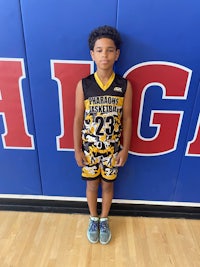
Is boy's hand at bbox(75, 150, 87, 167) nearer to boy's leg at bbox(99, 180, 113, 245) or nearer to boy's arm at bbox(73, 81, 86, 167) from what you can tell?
boy's arm at bbox(73, 81, 86, 167)

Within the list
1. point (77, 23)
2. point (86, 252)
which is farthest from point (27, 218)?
point (77, 23)

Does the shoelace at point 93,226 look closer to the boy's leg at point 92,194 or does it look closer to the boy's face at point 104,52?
the boy's leg at point 92,194

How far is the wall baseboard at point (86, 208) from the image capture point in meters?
1.41

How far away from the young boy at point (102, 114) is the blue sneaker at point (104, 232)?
219 mm

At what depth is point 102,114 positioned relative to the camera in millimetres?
1024

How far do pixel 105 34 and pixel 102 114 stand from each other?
32 cm

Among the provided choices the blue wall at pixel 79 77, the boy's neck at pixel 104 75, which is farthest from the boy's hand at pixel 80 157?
the boy's neck at pixel 104 75

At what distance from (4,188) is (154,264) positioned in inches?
35.8

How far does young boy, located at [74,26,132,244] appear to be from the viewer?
3.04 ft

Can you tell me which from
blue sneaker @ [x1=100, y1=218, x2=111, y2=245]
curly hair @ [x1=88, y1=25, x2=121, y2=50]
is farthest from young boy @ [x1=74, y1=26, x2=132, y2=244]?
blue sneaker @ [x1=100, y1=218, x2=111, y2=245]

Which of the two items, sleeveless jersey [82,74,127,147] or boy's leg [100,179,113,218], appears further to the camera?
boy's leg [100,179,113,218]

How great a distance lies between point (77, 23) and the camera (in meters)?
0.96

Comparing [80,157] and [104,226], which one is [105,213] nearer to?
[104,226]

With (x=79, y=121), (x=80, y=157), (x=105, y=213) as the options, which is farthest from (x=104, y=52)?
(x=105, y=213)
